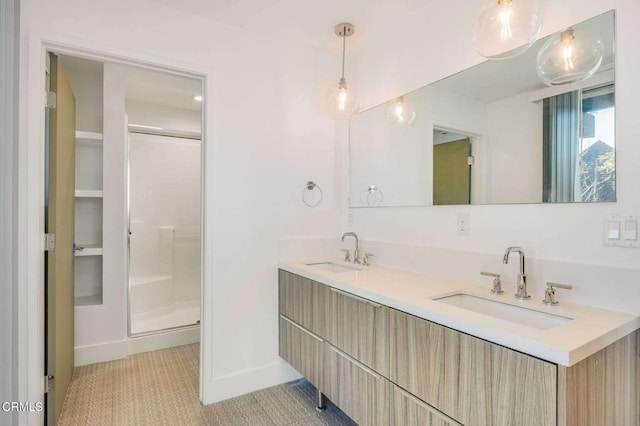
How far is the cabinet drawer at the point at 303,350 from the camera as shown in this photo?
74.5 inches

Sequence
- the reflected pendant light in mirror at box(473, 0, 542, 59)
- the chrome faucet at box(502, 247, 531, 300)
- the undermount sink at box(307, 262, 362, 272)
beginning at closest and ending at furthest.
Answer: the reflected pendant light in mirror at box(473, 0, 542, 59), the chrome faucet at box(502, 247, 531, 300), the undermount sink at box(307, 262, 362, 272)

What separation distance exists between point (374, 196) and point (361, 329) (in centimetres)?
104

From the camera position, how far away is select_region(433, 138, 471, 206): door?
1.76 metres

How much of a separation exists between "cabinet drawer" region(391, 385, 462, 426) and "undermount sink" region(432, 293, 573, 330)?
0.41m

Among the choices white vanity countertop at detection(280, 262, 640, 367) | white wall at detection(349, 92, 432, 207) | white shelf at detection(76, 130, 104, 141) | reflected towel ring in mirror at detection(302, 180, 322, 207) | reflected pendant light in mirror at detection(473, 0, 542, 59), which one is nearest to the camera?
white vanity countertop at detection(280, 262, 640, 367)

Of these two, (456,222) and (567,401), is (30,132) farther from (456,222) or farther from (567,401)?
(567,401)

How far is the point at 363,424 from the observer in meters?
1.55

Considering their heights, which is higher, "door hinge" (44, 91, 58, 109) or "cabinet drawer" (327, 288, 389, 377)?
"door hinge" (44, 91, 58, 109)

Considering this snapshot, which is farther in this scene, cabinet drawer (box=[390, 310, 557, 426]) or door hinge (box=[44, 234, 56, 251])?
door hinge (box=[44, 234, 56, 251])

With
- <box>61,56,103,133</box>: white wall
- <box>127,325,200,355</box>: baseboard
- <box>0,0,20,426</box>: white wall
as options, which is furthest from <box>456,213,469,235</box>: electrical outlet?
<box>61,56,103,133</box>: white wall

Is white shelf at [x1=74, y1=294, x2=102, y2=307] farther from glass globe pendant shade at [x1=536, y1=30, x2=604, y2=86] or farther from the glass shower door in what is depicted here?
glass globe pendant shade at [x1=536, y1=30, x2=604, y2=86]

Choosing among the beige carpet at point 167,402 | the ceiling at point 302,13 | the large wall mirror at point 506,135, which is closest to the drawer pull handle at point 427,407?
the beige carpet at point 167,402

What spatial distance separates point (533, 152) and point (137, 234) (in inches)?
138

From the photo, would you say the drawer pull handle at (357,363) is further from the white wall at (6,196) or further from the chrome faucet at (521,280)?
the white wall at (6,196)
